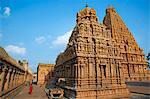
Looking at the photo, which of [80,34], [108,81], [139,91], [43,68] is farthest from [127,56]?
[43,68]

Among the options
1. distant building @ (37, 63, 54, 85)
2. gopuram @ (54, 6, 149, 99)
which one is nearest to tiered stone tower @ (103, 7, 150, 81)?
gopuram @ (54, 6, 149, 99)

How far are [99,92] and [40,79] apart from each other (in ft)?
100

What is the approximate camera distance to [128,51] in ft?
98.1

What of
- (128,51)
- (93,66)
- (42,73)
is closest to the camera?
(93,66)

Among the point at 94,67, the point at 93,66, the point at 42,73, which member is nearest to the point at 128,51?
the point at 94,67

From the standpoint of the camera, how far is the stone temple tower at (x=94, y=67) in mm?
13609

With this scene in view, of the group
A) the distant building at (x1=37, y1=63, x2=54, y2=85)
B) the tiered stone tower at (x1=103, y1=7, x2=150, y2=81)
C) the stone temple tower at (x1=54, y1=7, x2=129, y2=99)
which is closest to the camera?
the stone temple tower at (x1=54, y1=7, x2=129, y2=99)

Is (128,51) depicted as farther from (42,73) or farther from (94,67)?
(42,73)

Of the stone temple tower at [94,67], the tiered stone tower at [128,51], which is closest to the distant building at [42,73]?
the tiered stone tower at [128,51]

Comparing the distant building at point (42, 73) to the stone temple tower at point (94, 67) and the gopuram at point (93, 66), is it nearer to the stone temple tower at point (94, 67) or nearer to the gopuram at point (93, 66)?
the gopuram at point (93, 66)

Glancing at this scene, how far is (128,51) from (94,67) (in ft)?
61.7

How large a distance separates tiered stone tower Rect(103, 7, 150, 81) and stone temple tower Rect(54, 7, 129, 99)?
12.6 m

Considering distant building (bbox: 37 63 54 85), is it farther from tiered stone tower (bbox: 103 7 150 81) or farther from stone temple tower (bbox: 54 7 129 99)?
stone temple tower (bbox: 54 7 129 99)

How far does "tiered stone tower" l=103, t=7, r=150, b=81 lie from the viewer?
2842 centimetres
